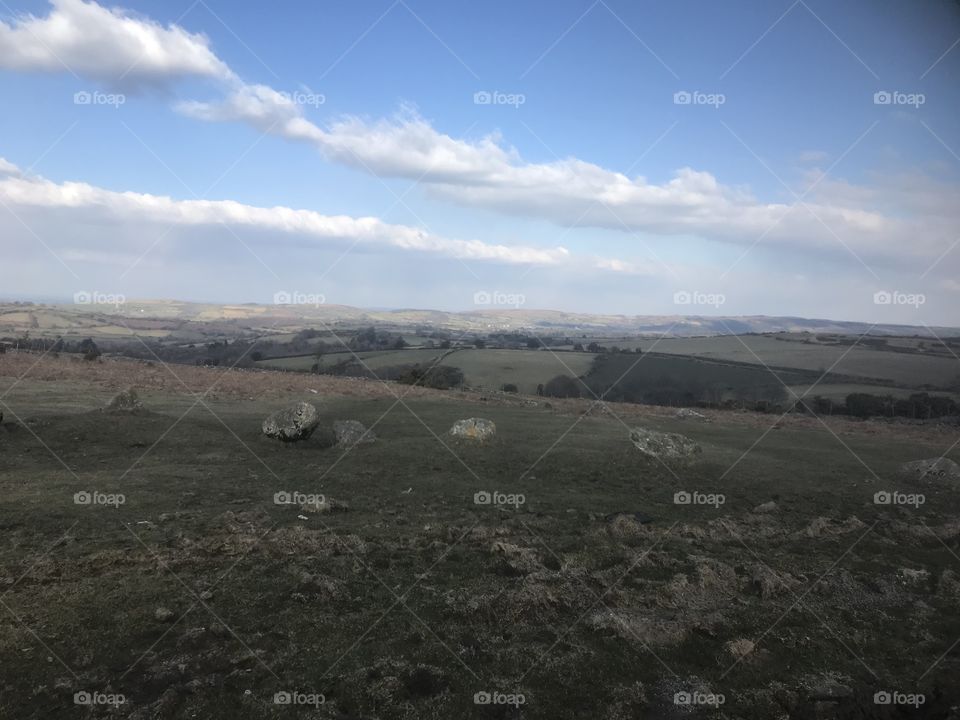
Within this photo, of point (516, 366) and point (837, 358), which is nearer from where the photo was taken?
point (516, 366)

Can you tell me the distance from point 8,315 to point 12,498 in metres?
138

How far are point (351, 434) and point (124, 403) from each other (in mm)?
9329

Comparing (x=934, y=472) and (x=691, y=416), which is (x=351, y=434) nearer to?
(x=934, y=472)

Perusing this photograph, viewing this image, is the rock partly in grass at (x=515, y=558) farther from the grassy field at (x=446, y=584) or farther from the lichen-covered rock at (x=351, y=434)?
the lichen-covered rock at (x=351, y=434)

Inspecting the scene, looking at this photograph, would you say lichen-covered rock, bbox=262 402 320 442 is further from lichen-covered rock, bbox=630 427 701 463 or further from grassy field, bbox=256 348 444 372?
grassy field, bbox=256 348 444 372

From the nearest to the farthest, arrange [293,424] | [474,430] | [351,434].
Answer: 1. [293,424]
2. [351,434]
3. [474,430]

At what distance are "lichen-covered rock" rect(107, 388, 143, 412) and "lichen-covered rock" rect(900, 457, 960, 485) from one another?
93.0ft

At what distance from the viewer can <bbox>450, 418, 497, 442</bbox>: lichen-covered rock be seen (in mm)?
20688

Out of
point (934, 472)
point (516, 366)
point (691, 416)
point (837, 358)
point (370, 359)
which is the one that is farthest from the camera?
point (837, 358)

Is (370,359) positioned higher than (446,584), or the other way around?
(370,359)

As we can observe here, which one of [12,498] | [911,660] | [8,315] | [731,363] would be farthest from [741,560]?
[8,315]

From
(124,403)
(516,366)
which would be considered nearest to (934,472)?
(124,403)

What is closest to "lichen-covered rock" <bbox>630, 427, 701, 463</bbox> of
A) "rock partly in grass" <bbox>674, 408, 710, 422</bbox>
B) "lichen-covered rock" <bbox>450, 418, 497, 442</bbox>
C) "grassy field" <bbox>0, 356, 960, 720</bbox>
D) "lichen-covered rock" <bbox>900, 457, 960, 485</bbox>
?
"grassy field" <bbox>0, 356, 960, 720</bbox>

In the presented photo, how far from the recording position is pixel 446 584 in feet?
31.0
